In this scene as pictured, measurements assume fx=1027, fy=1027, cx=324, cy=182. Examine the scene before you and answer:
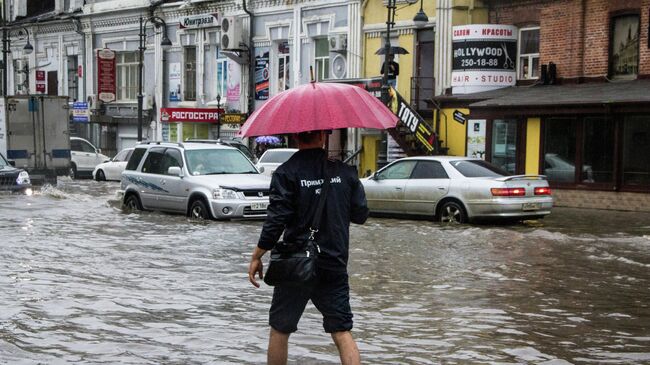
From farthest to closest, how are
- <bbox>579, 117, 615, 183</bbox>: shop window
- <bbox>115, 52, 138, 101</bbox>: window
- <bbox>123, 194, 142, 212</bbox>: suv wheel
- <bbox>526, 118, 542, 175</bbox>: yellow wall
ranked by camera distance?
1. <bbox>115, 52, 138, 101</bbox>: window
2. <bbox>526, 118, 542, 175</bbox>: yellow wall
3. <bbox>579, 117, 615, 183</bbox>: shop window
4. <bbox>123, 194, 142, 212</bbox>: suv wheel

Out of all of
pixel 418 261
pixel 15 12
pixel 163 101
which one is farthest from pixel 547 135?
pixel 15 12

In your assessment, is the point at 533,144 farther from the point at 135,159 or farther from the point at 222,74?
the point at 222,74

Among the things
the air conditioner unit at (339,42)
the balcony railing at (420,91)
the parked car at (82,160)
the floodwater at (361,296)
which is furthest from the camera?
the parked car at (82,160)

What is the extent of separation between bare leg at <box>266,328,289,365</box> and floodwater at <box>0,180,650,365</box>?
1325 mm

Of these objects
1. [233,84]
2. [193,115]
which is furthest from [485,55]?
[193,115]

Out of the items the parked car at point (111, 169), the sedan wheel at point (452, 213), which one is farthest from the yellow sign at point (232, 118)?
the sedan wheel at point (452, 213)

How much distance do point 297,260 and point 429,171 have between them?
1465cm

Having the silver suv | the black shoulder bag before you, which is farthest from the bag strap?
the silver suv

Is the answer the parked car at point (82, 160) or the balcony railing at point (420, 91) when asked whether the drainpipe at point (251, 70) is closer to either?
the parked car at point (82, 160)

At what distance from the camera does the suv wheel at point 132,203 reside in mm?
21980

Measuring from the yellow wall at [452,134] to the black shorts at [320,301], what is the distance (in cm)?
2540

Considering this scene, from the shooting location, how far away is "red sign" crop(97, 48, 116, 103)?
49.6 m

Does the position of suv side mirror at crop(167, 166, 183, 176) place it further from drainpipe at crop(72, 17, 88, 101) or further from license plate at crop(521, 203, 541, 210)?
drainpipe at crop(72, 17, 88, 101)

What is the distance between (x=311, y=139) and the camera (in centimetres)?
659
